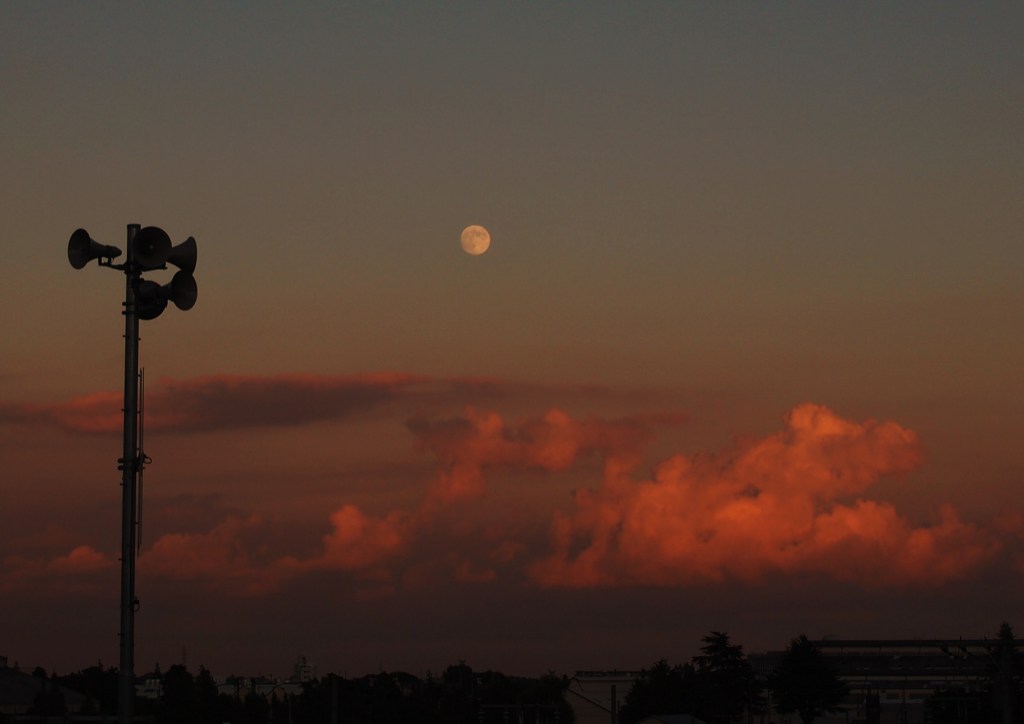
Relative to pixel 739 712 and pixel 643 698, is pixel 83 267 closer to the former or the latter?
pixel 739 712

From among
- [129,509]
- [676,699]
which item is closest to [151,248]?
[129,509]

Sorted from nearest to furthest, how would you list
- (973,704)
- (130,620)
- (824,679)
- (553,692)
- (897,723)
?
(130,620)
(824,679)
(973,704)
(897,723)
(553,692)

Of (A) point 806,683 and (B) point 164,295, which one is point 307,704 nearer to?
(A) point 806,683

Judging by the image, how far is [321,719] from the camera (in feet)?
486

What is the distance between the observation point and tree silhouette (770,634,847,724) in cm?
14162

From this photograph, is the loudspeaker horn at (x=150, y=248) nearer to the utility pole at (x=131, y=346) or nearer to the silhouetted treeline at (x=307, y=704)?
the utility pole at (x=131, y=346)

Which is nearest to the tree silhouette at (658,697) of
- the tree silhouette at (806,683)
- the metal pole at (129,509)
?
the tree silhouette at (806,683)

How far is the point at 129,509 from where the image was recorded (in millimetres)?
19328

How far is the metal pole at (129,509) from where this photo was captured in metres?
19.2

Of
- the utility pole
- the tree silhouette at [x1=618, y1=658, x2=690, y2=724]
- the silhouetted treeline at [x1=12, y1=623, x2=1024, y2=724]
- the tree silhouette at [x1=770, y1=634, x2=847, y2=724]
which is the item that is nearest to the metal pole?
the utility pole

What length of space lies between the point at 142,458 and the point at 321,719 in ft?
439

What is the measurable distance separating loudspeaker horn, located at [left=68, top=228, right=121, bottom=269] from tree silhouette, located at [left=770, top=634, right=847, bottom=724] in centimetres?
13086

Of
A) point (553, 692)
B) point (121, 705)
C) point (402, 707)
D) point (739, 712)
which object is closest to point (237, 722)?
point (402, 707)

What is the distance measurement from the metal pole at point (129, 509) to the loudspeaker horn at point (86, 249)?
33 cm
